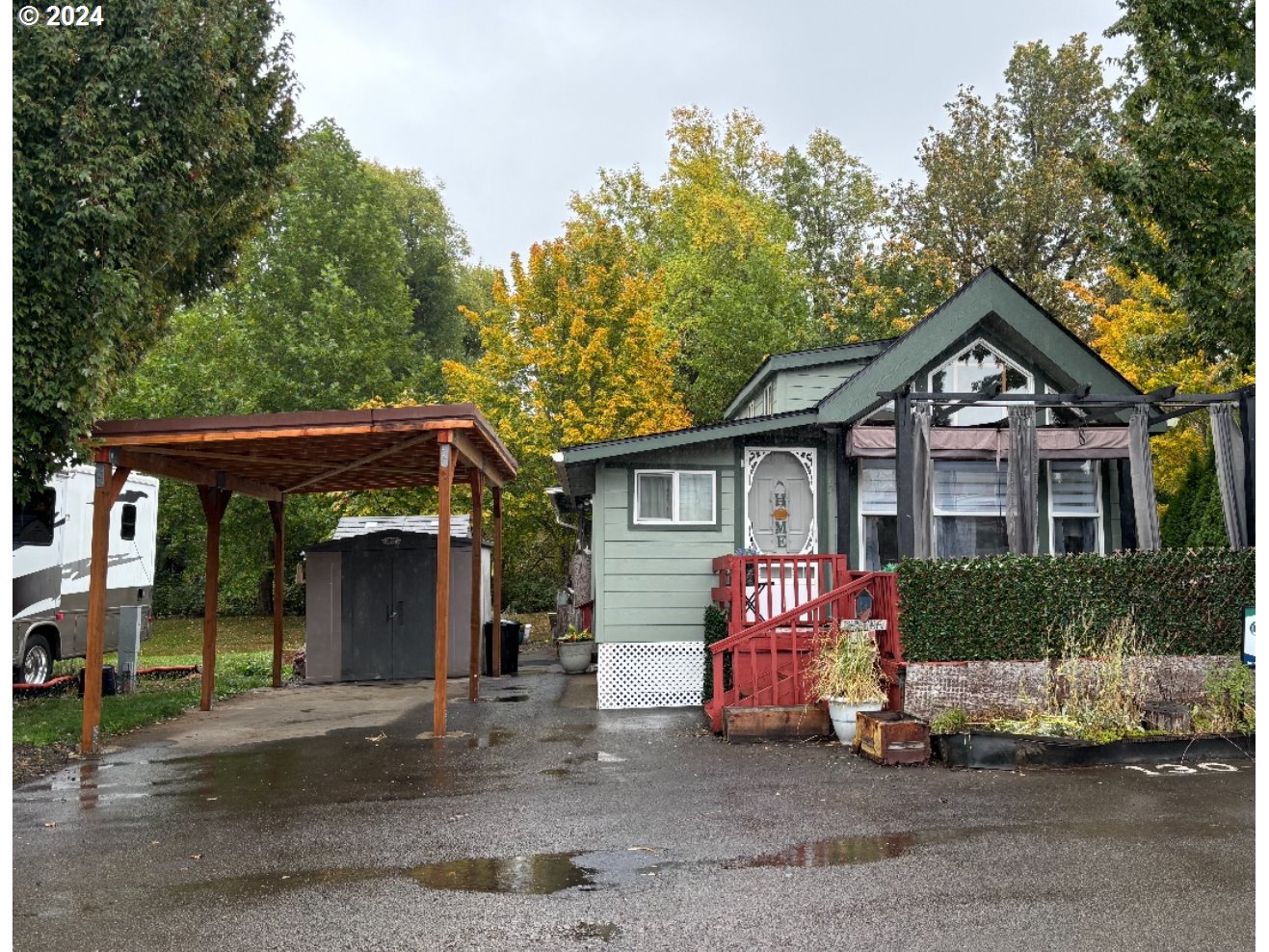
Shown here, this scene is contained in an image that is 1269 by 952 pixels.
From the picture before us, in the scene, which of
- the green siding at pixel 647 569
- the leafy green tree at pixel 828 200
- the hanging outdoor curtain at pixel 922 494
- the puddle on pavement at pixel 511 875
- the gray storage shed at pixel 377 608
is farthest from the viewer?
the leafy green tree at pixel 828 200

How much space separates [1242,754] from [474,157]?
142 feet

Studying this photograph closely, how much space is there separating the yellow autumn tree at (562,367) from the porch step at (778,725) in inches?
542

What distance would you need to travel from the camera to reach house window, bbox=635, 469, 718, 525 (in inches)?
550

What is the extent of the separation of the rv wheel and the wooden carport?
9.37 ft

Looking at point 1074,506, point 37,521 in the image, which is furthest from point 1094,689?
point 37,521

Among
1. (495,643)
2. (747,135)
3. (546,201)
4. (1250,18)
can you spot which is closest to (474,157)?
(546,201)

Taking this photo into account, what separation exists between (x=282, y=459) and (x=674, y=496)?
4885mm

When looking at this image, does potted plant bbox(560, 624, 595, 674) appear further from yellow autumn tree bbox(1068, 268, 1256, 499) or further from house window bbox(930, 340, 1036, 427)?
yellow autumn tree bbox(1068, 268, 1256, 499)

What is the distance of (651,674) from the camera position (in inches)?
537

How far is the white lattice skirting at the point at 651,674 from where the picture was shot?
44.4 ft

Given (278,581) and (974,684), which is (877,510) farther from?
(278,581)

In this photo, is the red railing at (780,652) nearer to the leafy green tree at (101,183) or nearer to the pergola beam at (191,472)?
→ the pergola beam at (191,472)

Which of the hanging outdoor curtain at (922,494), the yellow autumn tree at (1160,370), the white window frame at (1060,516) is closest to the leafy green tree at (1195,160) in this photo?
the white window frame at (1060,516)

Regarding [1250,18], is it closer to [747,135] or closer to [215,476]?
[215,476]
